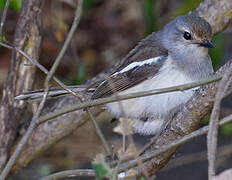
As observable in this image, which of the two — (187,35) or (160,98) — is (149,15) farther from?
(160,98)

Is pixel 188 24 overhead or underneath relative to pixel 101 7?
overhead

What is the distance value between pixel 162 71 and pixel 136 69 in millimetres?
344

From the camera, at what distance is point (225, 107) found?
7.04m

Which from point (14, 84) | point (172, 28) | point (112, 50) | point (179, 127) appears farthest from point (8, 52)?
point (179, 127)

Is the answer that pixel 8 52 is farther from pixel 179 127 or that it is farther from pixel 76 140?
pixel 179 127

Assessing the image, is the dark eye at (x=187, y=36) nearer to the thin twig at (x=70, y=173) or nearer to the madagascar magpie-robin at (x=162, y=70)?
the madagascar magpie-robin at (x=162, y=70)

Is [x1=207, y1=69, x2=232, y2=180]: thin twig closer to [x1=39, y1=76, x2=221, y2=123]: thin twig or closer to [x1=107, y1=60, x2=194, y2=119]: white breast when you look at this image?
[x1=39, y1=76, x2=221, y2=123]: thin twig

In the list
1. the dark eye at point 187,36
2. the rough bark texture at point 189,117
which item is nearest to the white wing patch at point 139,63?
the dark eye at point 187,36

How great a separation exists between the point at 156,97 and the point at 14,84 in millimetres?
1445

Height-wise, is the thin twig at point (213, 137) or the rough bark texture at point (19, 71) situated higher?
the thin twig at point (213, 137)

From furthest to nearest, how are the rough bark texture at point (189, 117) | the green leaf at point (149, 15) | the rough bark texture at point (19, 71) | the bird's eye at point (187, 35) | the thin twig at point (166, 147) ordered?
the green leaf at point (149, 15), the rough bark texture at point (19, 71), the bird's eye at point (187, 35), the rough bark texture at point (189, 117), the thin twig at point (166, 147)

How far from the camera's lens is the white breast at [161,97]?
14.3 feet

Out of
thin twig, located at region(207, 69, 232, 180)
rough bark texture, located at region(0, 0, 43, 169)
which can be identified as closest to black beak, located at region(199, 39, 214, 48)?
rough bark texture, located at region(0, 0, 43, 169)

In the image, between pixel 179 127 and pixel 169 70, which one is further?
pixel 169 70
